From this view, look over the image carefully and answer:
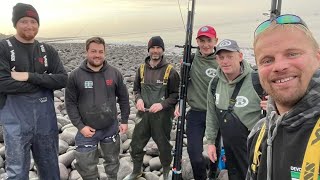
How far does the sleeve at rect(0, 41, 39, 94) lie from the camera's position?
4301 mm

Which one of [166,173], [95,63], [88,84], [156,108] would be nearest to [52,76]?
[88,84]

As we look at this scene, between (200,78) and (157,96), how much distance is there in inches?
34.6

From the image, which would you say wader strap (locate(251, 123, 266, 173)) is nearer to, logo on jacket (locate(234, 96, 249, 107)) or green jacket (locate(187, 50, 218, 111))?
logo on jacket (locate(234, 96, 249, 107))

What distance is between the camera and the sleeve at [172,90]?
18.6ft

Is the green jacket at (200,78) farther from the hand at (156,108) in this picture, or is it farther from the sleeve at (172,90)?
the hand at (156,108)

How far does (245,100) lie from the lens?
4.01 m

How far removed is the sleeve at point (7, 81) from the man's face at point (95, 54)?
1.01 m

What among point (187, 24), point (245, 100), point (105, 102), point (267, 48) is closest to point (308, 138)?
point (267, 48)

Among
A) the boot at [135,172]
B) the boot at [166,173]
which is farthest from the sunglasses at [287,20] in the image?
the boot at [135,172]

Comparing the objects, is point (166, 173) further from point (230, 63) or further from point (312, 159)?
point (312, 159)

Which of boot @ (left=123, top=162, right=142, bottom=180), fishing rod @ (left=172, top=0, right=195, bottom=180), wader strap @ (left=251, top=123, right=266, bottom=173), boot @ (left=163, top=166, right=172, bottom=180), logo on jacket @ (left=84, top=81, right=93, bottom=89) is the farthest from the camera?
boot @ (left=123, top=162, right=142, bottom=180)

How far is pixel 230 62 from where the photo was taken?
4250mm

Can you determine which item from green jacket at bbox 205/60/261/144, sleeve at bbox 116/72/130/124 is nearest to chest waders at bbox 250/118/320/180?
green jacket at bbox 205/60/261/144

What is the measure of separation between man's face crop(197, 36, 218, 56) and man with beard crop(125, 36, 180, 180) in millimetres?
680
